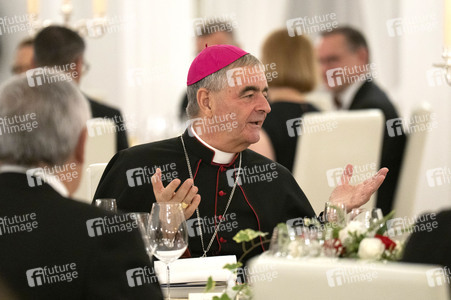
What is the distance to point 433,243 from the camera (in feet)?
6.27

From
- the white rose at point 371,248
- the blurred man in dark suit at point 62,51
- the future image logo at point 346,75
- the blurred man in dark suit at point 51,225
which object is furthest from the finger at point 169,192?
the future image logo at point 346,75

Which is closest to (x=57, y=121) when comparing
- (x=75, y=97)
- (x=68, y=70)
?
(x=75, y=97)

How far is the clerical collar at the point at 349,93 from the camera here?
5996 millimetres

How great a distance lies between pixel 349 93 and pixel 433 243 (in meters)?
4.32

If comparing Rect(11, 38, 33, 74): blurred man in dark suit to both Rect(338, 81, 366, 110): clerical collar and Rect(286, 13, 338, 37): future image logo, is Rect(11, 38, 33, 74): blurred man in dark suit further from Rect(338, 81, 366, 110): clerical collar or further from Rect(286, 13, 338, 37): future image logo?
Rect(286, 13, 338, 37): future image logo

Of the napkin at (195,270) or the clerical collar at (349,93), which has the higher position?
the napkin at (195,270)

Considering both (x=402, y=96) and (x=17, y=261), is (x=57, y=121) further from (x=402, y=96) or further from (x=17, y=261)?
(x=402, y=96)

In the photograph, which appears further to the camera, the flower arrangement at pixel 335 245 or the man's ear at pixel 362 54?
the man's ear at pixel 362 54

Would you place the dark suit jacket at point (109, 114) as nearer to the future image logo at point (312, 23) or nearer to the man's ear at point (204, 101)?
the man's ear at point (204, 101)

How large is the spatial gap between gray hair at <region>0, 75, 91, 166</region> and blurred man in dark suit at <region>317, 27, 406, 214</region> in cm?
378

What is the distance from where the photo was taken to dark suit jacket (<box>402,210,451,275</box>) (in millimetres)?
1896

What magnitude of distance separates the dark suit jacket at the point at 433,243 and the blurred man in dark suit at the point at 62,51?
389 cm

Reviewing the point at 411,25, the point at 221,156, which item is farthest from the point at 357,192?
the point at 411,25

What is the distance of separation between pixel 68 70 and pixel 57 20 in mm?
4433
